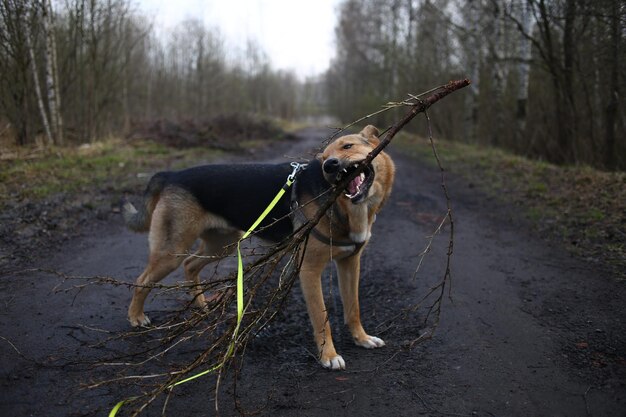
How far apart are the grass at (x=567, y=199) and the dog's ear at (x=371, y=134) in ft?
9.99

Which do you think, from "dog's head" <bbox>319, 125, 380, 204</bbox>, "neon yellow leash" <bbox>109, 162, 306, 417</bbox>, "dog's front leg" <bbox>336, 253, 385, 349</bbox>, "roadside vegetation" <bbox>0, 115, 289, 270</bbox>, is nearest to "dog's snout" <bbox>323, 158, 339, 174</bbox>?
"dog's head" <bbox>319, 125, 380, 204</bbox>

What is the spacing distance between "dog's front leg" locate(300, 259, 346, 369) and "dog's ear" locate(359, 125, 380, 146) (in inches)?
45.5

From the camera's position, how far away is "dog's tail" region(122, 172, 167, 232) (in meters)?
4.19

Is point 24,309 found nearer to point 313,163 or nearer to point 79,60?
point 313,163

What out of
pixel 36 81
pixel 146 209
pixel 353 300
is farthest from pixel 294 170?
pixel 36 81

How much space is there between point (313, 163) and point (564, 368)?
239 centimetres

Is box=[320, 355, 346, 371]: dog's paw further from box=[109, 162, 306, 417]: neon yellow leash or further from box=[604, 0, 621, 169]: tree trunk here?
box=[604, 0, 621, 169]: tree trunk

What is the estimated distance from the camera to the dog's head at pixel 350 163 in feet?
10.6

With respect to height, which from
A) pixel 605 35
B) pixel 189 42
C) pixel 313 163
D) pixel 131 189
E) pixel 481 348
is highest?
pixel 189 42

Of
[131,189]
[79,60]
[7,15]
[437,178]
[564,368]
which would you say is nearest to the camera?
[564,368]

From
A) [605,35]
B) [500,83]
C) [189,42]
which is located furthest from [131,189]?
[189,42]

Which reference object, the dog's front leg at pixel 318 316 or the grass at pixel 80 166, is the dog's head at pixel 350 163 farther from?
the grass at pixel 80 166

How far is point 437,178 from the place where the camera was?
483 inches

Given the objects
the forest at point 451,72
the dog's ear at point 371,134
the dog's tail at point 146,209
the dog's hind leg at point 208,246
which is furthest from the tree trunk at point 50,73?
the dog's ear at point 371,134
